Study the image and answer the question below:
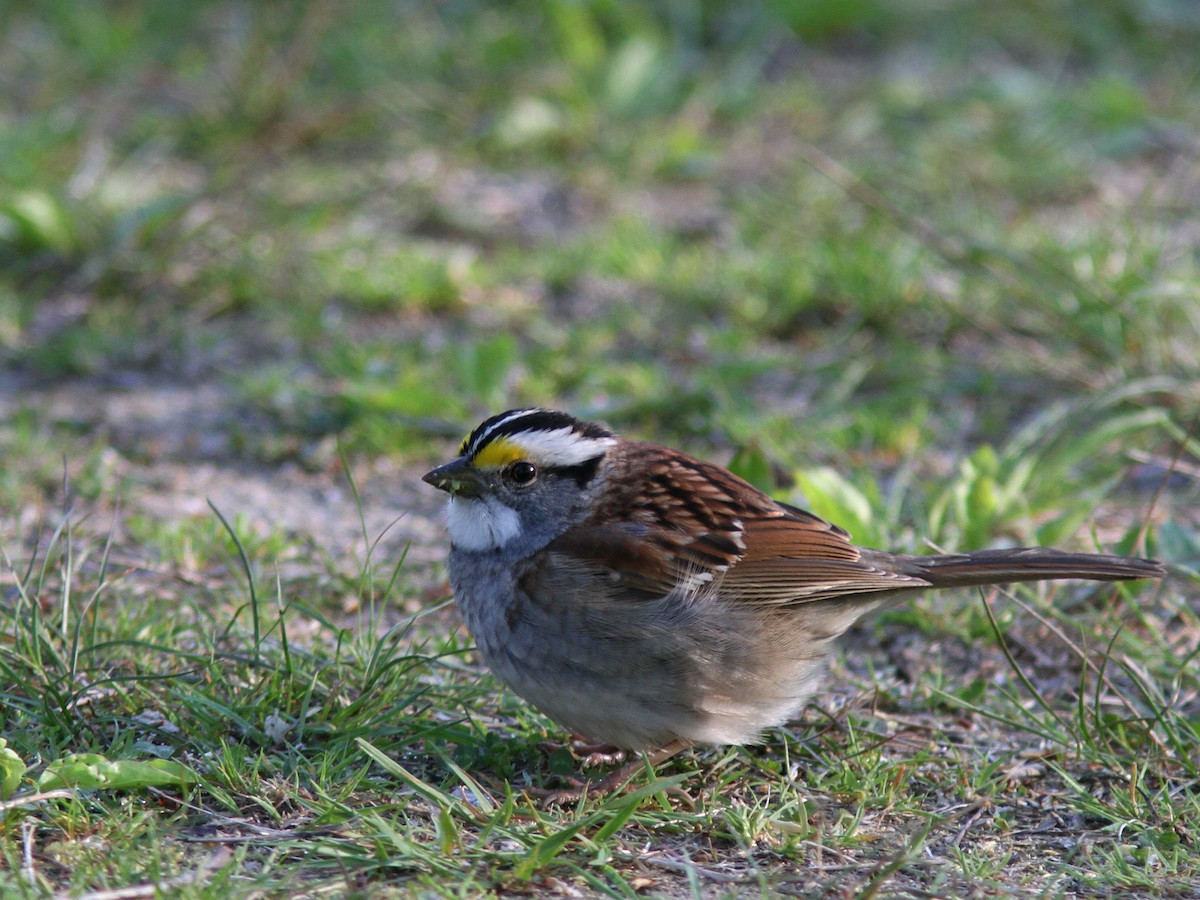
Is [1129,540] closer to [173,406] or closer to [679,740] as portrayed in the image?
[679,740]

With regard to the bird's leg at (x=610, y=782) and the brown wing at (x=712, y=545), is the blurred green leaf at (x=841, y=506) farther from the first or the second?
the bird's leg at (x=610, y=782)

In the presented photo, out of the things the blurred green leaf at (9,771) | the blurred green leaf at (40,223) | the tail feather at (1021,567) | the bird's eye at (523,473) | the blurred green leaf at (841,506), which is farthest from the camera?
the blurred green leaf at (40,223)

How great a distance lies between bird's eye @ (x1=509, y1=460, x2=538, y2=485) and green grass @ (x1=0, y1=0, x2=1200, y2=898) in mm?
412

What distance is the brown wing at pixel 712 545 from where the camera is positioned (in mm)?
3656

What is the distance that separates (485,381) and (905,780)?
246cm

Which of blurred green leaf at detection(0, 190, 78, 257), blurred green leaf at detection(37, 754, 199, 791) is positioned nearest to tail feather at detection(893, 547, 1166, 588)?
blurred green leaf at detection(37, 754, 199, 791)

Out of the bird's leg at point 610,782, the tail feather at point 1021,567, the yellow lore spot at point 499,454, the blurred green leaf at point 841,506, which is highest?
the yellow lore spot at point 499,454

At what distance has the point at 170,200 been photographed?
20.7 feet

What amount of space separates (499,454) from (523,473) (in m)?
0.08

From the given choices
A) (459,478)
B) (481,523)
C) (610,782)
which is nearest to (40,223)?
(459,478)

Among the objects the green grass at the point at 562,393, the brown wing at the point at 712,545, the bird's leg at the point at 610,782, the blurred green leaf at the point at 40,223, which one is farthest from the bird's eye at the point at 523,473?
the blurred green leaf at the point at 40,223

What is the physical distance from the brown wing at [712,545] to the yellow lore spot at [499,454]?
250 millimetres

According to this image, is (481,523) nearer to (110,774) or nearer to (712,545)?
(712,545)

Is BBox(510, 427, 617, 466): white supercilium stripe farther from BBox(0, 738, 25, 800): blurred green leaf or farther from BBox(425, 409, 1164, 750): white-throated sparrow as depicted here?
BBox(0, 738, 25, 800): blurred green leaf
